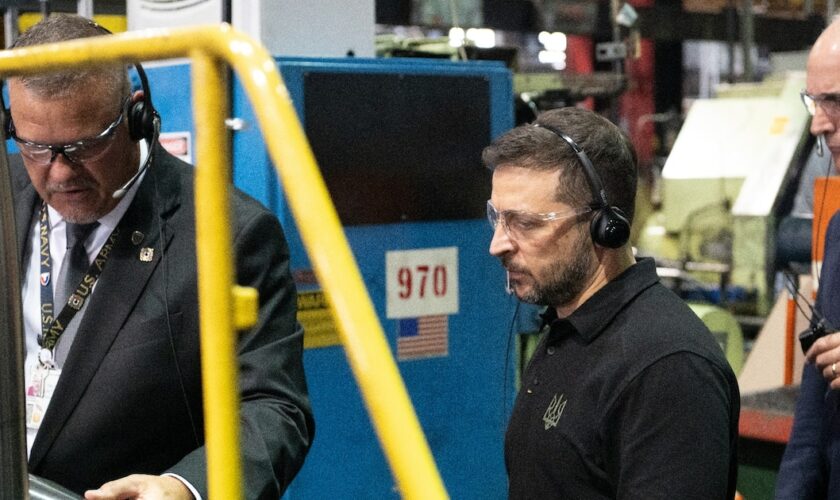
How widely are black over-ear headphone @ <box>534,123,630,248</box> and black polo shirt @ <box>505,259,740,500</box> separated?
8 cm

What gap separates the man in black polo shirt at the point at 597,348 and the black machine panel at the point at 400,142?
108 cm

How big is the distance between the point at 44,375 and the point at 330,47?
5.57 feet

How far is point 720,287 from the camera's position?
6.57 meters

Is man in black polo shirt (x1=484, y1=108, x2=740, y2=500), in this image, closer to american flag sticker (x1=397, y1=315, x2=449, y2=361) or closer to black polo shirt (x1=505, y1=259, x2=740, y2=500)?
black polo shirt (x1=505, y1=259, x2=740, y2=500)

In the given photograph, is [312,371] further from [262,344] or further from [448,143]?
[262,344]

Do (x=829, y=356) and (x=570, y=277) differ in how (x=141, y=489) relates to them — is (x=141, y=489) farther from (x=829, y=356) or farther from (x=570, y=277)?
(x=829, y=356)

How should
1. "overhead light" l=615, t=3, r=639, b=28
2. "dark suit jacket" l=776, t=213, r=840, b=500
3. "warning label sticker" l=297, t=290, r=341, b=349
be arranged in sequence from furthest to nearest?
"overhead light" l=615, t=3, r=639, b=28
"warning label sticker" l=297, t=290, r=341, b=349
"dark suit jacket" l=776, t=213, r=840, b=500

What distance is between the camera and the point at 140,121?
79.7 inches

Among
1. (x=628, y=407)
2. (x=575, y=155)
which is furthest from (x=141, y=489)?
(x=575, y=155)

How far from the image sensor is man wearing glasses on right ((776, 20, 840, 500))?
243cm

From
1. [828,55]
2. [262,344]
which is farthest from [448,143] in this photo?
[262,344]

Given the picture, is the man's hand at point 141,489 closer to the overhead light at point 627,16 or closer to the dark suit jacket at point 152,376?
the dark suit jacket at point 152,376

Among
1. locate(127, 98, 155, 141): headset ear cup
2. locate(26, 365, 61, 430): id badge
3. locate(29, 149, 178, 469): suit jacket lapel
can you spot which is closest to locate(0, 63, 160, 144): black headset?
locate(127, 98, 155, 141): headset ear cup

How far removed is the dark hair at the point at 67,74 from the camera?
76.1 inches
